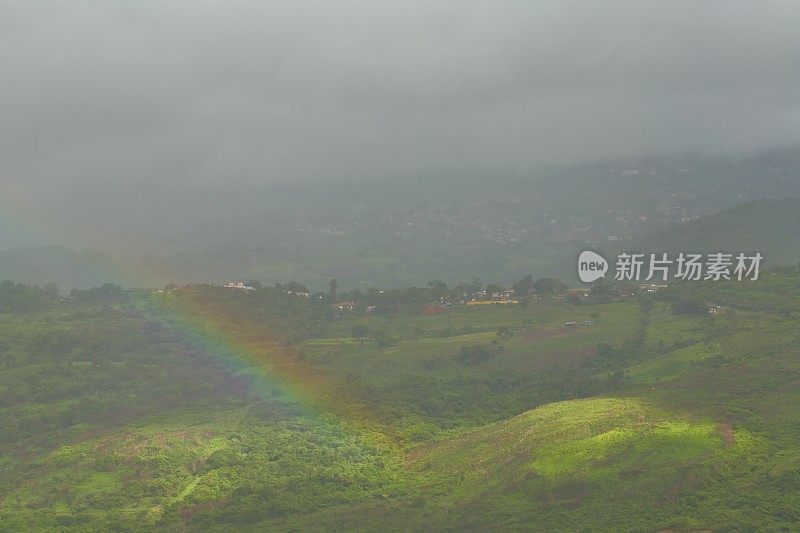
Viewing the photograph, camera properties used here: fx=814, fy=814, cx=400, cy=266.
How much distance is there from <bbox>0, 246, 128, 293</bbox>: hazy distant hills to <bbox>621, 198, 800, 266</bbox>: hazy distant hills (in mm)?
94080

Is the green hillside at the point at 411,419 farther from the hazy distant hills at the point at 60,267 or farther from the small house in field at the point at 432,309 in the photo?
the hazy distant hills at the point at 60,267

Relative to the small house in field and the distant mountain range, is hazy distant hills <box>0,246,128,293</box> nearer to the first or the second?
the distant mountain range

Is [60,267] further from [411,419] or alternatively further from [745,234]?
[411,419]

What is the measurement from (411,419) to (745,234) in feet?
272

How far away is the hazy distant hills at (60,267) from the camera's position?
6053 inches

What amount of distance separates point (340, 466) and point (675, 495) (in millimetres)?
16646

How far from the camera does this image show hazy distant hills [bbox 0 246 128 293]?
504ft

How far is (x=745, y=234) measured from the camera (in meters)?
116

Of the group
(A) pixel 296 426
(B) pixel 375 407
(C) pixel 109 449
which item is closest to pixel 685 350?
(B) pixel 375 407

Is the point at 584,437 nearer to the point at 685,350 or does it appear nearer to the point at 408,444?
the point at 408,444

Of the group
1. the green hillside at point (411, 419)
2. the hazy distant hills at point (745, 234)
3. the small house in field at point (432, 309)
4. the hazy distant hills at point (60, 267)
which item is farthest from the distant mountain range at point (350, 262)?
the green hillside at point (411, 419)

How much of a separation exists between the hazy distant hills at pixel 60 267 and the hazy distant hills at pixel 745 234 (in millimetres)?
94080

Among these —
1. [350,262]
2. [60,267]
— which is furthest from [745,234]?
[60,267]

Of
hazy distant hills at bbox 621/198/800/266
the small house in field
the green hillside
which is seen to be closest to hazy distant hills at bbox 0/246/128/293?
the green hillside
